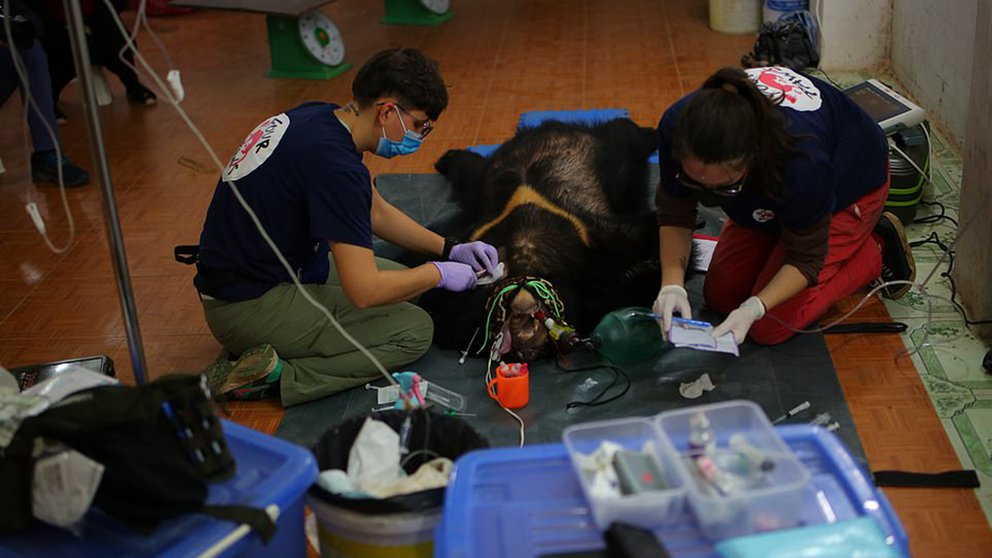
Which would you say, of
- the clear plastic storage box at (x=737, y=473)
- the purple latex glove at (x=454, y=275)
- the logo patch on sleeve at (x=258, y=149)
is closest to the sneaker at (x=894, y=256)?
the purple latex glove at (x=454, y=275)

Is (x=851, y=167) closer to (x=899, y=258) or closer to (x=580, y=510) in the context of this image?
(x=899, y=258)

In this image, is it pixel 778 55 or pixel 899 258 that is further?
pixel 778 55

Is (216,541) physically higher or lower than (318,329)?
higher

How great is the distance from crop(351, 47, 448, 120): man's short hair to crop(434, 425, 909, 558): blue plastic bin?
1.13 metres

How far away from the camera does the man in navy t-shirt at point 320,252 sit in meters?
A: 2.62

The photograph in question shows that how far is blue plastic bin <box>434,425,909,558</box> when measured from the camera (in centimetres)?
164

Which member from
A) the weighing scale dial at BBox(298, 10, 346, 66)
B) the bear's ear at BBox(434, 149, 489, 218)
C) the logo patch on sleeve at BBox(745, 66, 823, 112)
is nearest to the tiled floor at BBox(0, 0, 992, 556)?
the weighing scale dial at BBox(298, 10, 346, 66)

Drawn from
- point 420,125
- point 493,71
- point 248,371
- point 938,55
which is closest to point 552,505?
point 420,125

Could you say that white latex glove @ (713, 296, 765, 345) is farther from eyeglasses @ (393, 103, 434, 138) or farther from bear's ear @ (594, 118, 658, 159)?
bear's ear @ (594, 118, 658, 159)

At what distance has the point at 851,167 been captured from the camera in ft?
9.66

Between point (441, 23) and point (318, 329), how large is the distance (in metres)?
4.23

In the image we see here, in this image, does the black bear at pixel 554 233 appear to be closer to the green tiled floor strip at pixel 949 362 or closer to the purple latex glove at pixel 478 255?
the purple latex glove at pixel 478 255

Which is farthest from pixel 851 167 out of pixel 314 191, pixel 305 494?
pixel 305 494

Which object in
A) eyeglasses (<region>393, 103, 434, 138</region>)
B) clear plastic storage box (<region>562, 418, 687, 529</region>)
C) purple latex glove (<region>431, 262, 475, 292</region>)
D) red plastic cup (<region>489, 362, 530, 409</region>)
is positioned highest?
eyeglasses (<region>393, 103, 434, 138</region>)
